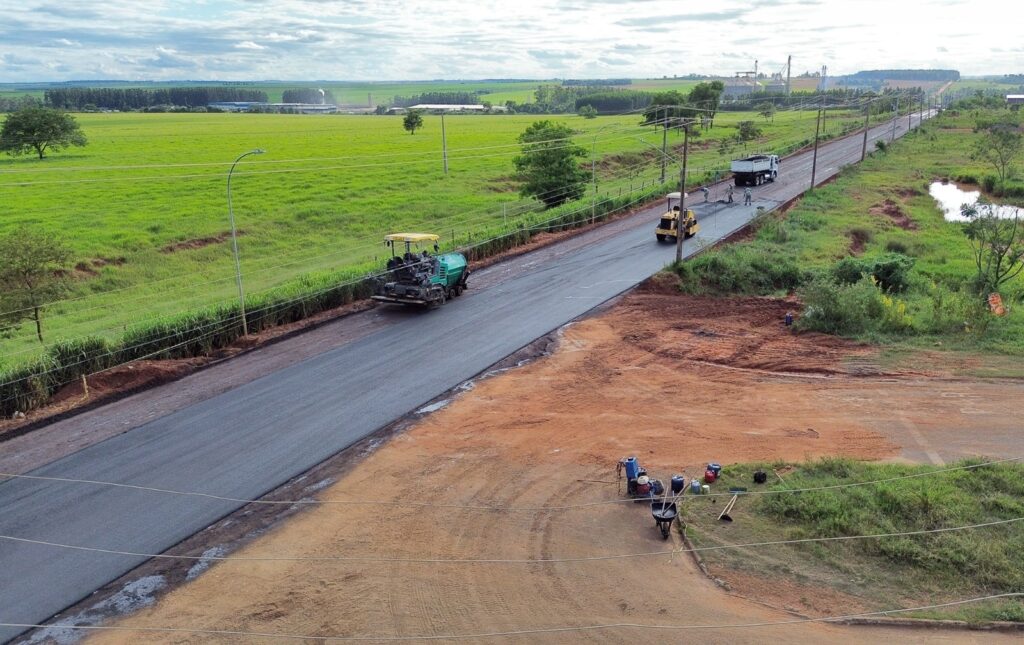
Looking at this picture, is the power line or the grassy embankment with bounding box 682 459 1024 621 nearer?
the grassy embankment with bounding box 682 459 1024 621

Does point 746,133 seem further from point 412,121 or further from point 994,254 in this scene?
point 994,254

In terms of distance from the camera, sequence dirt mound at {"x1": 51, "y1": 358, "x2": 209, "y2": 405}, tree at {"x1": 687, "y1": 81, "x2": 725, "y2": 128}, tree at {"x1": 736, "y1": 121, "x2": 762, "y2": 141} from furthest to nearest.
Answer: tree at {"x1": 687, "y1": 81, "x2": 725, "y2": 128}
tree at {"x1": 736, "y1": 121, "x2": 762, "y2": 141}
dirt mound at {"x1": 51, "y1": 358, "x2": 209, "y2": 405}

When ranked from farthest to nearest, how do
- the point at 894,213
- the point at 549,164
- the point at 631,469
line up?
the point at 549,164 → the point at 894,213 → the point at 631,469

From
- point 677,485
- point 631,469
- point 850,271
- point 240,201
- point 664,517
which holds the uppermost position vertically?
point 240,201

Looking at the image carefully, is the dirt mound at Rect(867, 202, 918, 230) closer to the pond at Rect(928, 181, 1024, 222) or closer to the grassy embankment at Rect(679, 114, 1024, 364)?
the grassy embankment at Rect(679, 114, 1024, 364)

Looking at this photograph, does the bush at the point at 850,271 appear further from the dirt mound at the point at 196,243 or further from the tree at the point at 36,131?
the tree at the point at 36,131

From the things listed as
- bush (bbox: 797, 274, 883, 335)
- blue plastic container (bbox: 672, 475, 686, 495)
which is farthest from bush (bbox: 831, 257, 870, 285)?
blue plastic container (bbox: 672, 475, 686, 495)

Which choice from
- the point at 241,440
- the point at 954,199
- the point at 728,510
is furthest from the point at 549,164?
the point at 728,510
